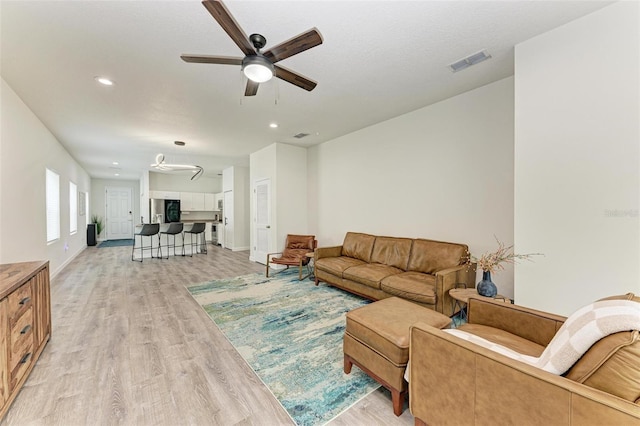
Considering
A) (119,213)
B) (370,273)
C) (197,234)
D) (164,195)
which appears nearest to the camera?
(370,273)

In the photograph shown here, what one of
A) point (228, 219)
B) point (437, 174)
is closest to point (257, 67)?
point (437, 174)

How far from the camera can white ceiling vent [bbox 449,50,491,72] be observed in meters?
2.45

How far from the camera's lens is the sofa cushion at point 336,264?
3.84 metres

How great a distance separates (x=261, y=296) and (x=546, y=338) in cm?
324

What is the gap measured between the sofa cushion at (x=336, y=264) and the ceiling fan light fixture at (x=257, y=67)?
2.80 m

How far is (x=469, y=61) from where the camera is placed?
2.55m

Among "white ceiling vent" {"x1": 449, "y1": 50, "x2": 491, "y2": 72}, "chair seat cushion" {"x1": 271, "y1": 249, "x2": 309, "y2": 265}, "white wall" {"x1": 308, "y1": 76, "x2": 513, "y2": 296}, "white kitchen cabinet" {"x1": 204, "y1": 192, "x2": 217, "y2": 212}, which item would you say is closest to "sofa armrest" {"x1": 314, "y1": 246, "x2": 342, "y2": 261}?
"chair seat cushion" {"x1": 271, "y1": 249, "x2": 309, "y2": 265}

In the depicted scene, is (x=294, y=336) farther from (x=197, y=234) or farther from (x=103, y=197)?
(x=103, y=197)

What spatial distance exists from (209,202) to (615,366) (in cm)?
1078

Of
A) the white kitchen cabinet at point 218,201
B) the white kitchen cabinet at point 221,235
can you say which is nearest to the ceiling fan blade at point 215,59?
the white kitchen cabinet at point 221,235

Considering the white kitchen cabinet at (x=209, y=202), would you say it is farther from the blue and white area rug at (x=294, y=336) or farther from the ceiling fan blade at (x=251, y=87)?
the ceiling fan blade at (x=251, y=87)

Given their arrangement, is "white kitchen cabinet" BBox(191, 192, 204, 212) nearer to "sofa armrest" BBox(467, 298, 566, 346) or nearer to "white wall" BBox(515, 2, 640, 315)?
"sofa armrest" BBox(467, 298, 566, 346)

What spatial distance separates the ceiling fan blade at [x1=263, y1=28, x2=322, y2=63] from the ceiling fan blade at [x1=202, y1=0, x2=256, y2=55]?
0.14m

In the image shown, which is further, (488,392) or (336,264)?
(336,264)
